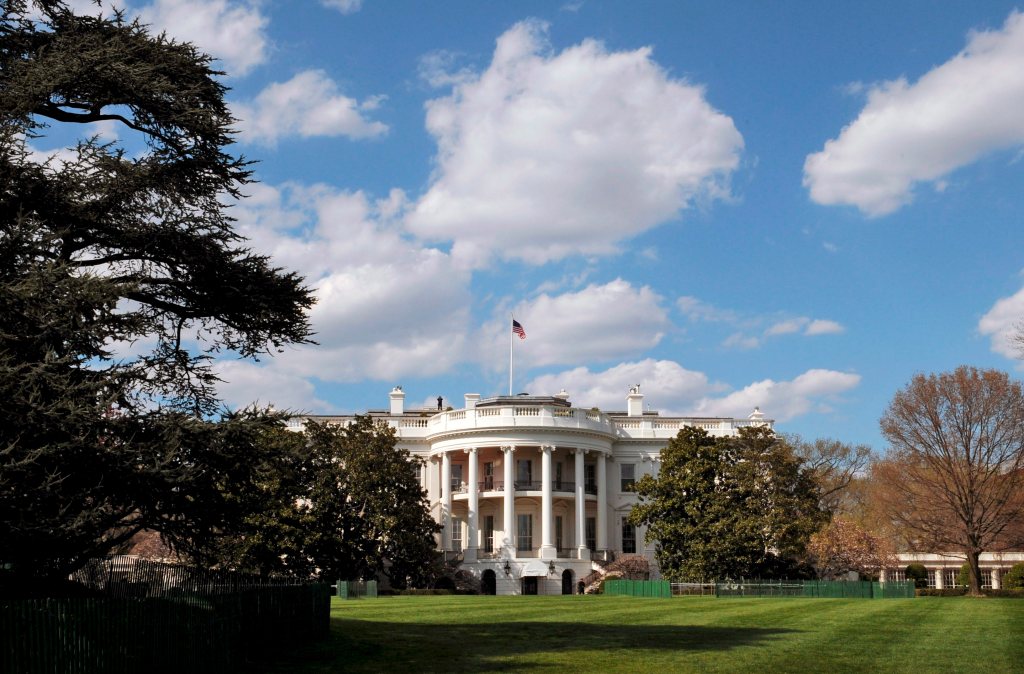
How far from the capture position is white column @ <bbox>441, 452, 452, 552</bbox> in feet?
220

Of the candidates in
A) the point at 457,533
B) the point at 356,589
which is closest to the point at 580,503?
the point at 457,533

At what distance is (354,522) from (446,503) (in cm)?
1344

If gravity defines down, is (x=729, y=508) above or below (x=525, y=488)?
below

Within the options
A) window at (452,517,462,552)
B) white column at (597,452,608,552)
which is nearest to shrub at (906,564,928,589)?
white column at (597,452,608,552)

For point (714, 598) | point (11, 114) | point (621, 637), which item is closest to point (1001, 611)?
point (714, 598)

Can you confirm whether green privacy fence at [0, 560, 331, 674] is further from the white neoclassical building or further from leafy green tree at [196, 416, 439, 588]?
the white neoclassical building

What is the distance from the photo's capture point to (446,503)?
67000mm

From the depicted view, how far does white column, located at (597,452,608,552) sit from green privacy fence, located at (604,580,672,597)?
9253 mm

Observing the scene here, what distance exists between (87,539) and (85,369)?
2815 millimetres

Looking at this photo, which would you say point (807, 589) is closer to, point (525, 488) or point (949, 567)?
point (525, 488)

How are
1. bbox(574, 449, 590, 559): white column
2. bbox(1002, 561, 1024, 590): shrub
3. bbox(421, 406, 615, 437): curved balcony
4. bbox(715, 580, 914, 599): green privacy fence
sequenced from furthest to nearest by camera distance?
bbox(1002, 561, 1024, 590): shrub < bbox(421, 406, 615, 437): curved balcony < bbox(574, 449, 590, 559): white column < bbox(715, 580, 914, 599): green privacy fence

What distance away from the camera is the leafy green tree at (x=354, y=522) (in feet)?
168

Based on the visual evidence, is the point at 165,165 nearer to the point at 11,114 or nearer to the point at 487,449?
the point at 11,114

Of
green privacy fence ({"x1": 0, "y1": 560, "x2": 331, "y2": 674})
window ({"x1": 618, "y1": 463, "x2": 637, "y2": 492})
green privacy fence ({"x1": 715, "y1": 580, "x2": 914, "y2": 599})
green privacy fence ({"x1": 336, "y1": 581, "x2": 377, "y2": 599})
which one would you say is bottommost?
green privacy fence ({"x1": 715, "y1": 580, "x2": 914, "y2": 599})
